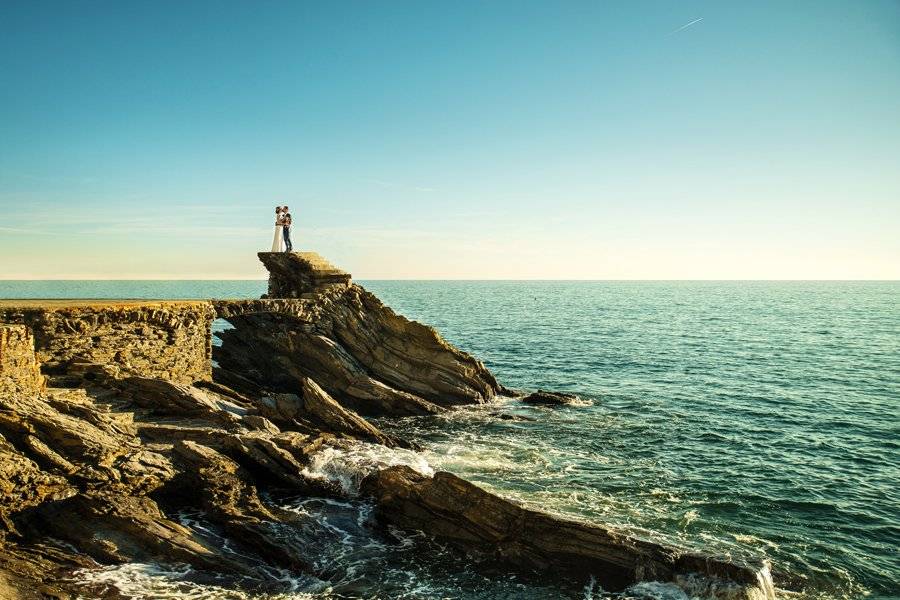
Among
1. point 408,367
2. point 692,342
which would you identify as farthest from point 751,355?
point 408,367

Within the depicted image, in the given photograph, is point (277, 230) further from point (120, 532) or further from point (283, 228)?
point (120, 532)

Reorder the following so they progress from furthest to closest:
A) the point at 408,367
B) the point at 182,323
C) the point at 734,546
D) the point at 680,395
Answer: the point at 680,395 → the point at 408,367 → the point at 182,323 → the point at 734,546

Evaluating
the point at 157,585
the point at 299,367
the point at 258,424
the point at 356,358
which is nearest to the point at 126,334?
the point at 258,424

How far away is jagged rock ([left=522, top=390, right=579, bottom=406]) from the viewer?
39531 millimetres

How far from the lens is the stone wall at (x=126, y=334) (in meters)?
25.6

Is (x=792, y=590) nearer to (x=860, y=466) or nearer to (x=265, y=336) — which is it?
(x=860, y=466)

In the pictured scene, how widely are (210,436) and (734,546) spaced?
18.4 metres

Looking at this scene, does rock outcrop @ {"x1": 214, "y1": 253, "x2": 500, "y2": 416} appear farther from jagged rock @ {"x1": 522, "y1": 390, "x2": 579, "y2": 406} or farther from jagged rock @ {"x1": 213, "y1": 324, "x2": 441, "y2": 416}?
jagged rock @ {"x1": 522, "y1": 390, "x2": 579, "y2": 406}

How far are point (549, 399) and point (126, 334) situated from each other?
82.6 ft

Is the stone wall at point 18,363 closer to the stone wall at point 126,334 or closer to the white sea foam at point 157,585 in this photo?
the stone wall at point 126,334

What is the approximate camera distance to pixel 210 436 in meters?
22.1

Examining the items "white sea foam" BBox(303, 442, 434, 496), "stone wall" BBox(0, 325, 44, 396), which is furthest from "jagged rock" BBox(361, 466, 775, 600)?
"stone wall" BBox(0, 325, 44, 396)

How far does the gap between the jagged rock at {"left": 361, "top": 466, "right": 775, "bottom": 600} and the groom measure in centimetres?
2469

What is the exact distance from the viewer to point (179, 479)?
19.8 m
